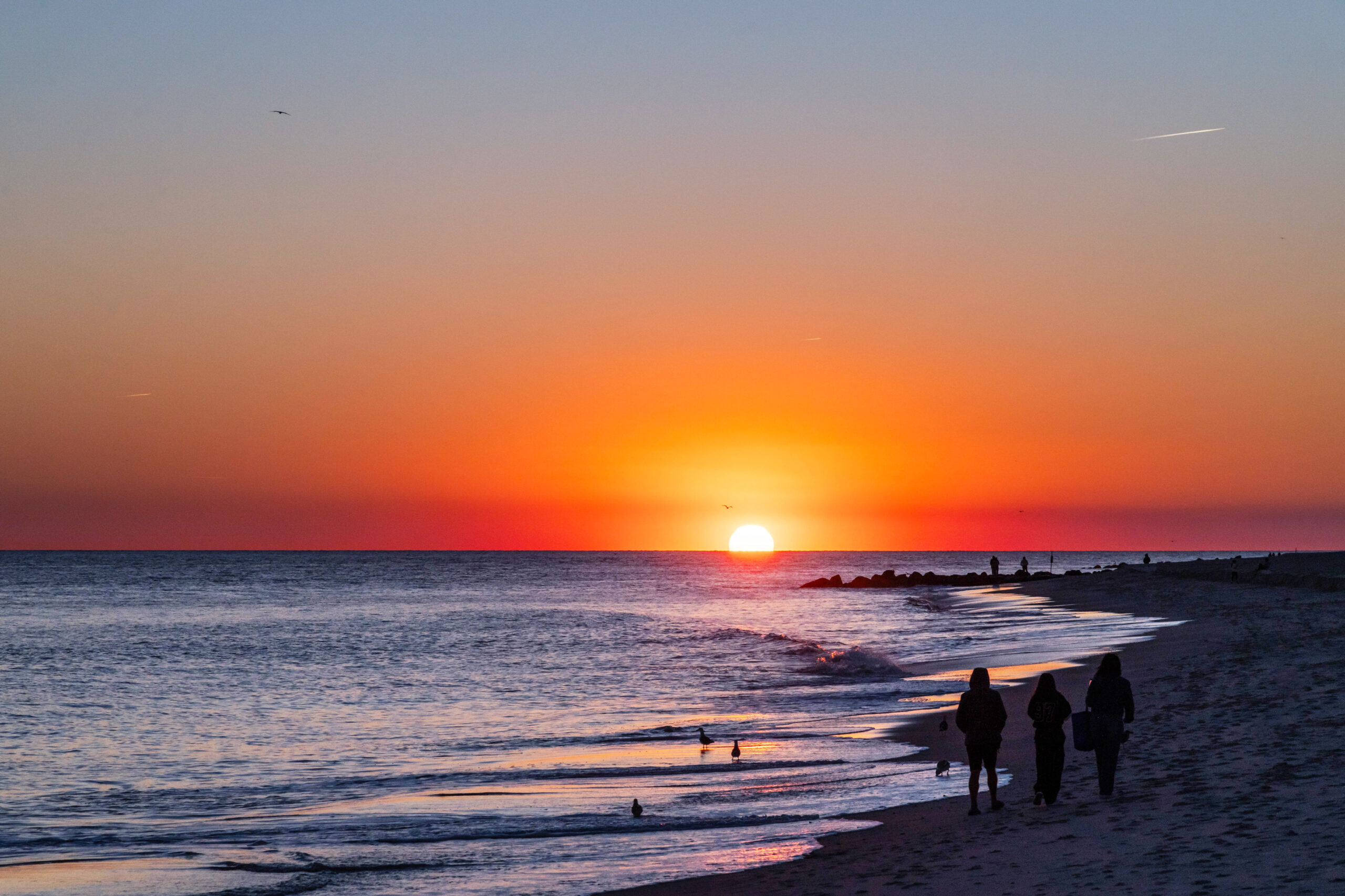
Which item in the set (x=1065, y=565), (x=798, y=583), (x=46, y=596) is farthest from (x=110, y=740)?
(x=1065, y=565)

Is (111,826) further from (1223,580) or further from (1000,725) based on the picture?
(1223,580)

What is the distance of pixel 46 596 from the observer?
95000mm

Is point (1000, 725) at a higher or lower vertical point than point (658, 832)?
higher

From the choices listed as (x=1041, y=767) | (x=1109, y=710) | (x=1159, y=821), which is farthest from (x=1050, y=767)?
(x=1159, y=821)

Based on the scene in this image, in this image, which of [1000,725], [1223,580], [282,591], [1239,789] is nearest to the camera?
[1239,789]

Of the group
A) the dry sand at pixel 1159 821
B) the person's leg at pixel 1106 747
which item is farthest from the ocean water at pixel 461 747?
the person's leg at pixel 1106 747

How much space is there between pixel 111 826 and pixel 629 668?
23.3 meters

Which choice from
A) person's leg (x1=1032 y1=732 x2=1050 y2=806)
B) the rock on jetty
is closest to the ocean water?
person's leg (x1=1032 y1=732 x2=1050 y2=806)

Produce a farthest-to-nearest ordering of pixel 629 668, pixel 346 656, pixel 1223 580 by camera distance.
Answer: pixel 1223 580 < pixel 346 656 < pixel 629 668

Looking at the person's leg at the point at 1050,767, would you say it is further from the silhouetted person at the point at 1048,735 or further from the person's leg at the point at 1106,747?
the person's leg at the point at 1106,747

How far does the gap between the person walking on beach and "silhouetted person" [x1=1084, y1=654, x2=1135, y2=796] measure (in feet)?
3.30

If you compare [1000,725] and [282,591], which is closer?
[1000,725]

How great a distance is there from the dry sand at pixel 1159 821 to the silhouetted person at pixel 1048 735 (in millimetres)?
233

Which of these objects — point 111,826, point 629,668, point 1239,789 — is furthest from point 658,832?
point 629,668
